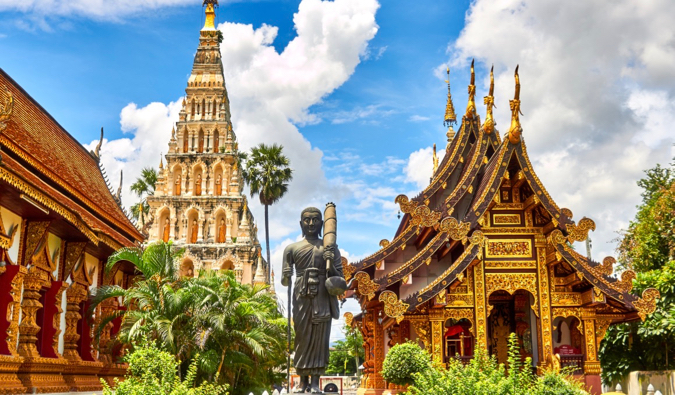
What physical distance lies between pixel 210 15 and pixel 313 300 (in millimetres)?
50056

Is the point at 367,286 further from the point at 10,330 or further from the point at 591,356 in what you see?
the point at 10,330

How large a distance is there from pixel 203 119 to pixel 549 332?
38.3 meters

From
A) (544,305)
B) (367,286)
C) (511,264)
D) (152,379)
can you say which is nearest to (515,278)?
(511,264)

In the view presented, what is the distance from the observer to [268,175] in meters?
47.3

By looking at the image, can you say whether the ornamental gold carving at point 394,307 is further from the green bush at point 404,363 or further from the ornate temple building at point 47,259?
the ornate temple building at point 47,259

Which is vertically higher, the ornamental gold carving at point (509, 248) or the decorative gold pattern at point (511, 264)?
the ornamental gold carving at point (509, 248)

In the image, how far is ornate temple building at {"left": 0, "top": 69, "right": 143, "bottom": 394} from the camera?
13.9m

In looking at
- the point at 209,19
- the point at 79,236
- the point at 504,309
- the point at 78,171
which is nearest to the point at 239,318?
the point at 79,236

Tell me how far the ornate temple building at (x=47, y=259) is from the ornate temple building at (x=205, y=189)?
77.8ft

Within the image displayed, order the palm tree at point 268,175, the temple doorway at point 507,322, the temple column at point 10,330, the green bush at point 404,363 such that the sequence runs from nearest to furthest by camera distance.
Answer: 1. the temple column at point 10,330
2. the green bush at point 404,363
3. the temple doorway at point 507,322
4. the palm tree at point 268,175

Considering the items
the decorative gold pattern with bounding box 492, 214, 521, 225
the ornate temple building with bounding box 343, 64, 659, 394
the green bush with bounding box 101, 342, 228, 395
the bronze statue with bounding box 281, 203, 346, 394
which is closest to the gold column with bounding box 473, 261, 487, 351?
the ornate temple building with bounding box 343, 64, 659, 394

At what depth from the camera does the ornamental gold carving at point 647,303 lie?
1577 centimetres

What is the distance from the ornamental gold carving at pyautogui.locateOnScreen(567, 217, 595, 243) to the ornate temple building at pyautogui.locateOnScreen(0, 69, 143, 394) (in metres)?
11.5

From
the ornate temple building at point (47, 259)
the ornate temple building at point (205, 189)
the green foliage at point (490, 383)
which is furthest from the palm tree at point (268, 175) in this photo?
the green foliage at point (490, 383)
